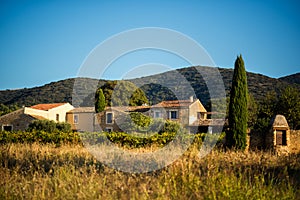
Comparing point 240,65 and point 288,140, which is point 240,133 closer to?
point 288,140

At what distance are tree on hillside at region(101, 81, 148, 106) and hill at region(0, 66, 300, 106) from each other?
1.91 meters

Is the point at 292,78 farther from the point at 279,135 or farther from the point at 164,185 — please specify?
the point at 164,185

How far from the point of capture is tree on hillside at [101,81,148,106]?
49.1 meters

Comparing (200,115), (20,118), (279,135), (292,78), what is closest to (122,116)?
(200,115)

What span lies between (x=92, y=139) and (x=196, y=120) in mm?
20502

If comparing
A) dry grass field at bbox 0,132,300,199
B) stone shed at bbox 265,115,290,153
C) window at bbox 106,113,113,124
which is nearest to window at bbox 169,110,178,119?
window at bbox 106,113,113,124

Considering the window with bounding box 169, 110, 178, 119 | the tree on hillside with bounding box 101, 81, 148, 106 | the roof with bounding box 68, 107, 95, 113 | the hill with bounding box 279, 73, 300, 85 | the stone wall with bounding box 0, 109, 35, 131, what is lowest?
the stone wall with bounding box 0, 109, 35, 131

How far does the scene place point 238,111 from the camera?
18812 mm

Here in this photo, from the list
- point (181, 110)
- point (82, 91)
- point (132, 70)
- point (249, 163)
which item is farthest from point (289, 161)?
point (82, 91)

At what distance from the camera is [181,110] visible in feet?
118

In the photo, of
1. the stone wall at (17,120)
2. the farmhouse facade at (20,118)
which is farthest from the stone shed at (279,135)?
the stone wall at (17,120)

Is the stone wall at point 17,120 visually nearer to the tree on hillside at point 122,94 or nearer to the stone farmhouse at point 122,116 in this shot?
the stone farmhouse at point 122,116

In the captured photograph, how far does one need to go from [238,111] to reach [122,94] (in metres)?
35.6

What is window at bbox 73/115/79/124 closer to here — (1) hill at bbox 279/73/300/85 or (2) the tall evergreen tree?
(2) the tall evergreen tree
